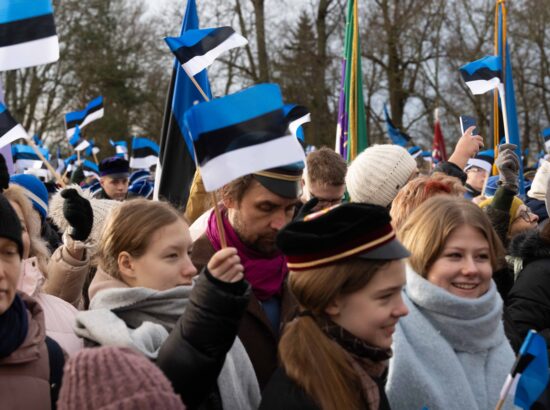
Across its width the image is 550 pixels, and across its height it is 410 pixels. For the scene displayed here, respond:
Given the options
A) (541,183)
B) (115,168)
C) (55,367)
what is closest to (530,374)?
(55,367)

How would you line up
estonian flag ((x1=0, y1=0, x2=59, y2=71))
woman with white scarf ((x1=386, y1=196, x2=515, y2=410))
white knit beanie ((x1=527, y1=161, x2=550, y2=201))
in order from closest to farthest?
woman with white scarf ((x1=386, y1=196, x2=515, y2=410)), estonian flag ((x1=0, y1=0, x2=59, y2=71)), white knit beanie ((x1=527, y1=161, x2=550, y2=201))

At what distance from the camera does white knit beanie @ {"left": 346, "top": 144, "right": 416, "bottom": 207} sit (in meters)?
4.40

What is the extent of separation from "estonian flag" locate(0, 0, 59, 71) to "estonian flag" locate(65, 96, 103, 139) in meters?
6.83

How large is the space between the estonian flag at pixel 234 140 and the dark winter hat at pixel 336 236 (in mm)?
280

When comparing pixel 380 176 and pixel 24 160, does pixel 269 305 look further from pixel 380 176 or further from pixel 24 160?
pixel 24 160

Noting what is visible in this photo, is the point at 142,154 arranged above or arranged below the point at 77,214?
below

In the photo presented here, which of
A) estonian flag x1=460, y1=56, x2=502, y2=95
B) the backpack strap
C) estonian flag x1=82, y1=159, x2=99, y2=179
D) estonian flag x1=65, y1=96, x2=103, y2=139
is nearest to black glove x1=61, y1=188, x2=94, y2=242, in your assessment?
the backpack strap

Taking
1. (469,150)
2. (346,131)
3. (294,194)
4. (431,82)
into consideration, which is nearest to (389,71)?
(431,82)

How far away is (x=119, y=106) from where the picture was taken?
36750mm

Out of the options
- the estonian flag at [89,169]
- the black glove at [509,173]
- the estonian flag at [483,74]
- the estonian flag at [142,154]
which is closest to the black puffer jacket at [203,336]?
the black glove at [509,173]

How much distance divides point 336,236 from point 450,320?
760 mm

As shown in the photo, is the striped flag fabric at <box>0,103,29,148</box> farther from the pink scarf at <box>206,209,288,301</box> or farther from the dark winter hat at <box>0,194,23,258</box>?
the dark winter hat at <box>0,194,23,258</box>

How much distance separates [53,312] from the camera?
3113 mm

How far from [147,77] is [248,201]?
3497cm
